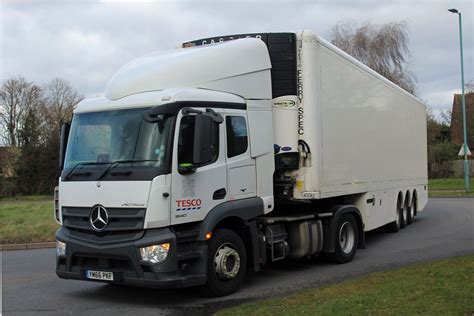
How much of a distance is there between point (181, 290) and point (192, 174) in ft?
6.71

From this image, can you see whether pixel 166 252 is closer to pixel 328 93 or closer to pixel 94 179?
pixel 94 179

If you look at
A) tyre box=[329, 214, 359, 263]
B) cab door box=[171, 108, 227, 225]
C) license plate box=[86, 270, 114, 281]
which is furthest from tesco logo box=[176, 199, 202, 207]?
tyre box=[329, 214, 359, 263]

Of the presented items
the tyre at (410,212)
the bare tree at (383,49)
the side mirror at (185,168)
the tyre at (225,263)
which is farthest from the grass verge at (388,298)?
the bare tree at (383,49)

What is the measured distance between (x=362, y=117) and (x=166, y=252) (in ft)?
19.5

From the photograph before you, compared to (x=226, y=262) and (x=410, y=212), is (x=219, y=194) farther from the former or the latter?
(x=410, y=212)

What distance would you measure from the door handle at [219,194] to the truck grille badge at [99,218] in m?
1.46

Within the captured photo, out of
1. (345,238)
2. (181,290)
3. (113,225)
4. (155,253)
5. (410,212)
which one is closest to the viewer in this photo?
(155,253)

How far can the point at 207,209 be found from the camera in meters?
7.15

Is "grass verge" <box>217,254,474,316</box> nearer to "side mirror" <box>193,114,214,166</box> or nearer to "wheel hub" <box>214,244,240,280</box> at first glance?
"wheel hub" <box>214,244,240,280</box>

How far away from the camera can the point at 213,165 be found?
7250 millimetres

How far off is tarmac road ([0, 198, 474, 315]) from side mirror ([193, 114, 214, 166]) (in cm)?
191

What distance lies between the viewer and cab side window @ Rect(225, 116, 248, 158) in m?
7.58

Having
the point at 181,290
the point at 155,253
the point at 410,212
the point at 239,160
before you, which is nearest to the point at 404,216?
the point at 410,212

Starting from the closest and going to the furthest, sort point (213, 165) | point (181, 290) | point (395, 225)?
point (213, 165) → point (181, 290) → point (395, 225)
